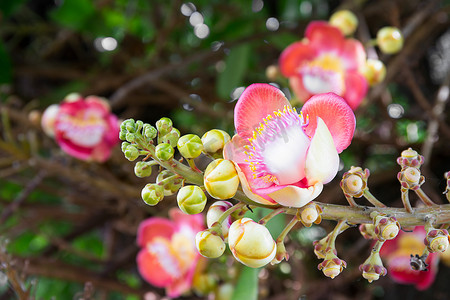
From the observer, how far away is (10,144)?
0.78 m

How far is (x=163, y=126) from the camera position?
33 cm

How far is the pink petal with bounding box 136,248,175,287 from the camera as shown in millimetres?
730

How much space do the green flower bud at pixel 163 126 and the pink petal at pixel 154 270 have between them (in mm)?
438

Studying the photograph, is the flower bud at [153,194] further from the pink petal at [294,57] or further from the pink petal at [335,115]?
the pink petal at [294,57]

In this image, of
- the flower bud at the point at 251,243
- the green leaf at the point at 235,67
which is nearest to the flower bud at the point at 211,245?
the flower bud at the point at 251,243

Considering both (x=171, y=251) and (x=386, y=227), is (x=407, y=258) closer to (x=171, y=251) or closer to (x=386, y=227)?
(x=171, y=251)

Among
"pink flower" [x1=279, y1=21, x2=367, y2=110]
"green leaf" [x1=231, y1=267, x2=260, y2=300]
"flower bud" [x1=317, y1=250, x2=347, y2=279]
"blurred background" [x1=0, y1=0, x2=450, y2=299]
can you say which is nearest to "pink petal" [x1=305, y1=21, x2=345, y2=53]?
"pink flower" [x1=279, y1=21, x2=367, y2=110]

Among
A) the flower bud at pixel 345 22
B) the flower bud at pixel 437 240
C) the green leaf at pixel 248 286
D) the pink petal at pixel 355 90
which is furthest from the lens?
the flower bud at pixel 345 22

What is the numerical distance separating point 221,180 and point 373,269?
0.11 meters

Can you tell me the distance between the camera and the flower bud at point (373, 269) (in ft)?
1.04

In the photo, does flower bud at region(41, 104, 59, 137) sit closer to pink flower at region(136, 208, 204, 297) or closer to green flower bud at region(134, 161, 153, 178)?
pink flower at region(136, 208, 204, 297)

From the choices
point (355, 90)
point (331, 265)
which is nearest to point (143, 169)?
point (331, 265)

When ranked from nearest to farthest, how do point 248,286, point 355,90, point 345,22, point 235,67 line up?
point 248,286 < point 355,90 < point 345,22 < point 235,67

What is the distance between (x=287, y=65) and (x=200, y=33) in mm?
573
